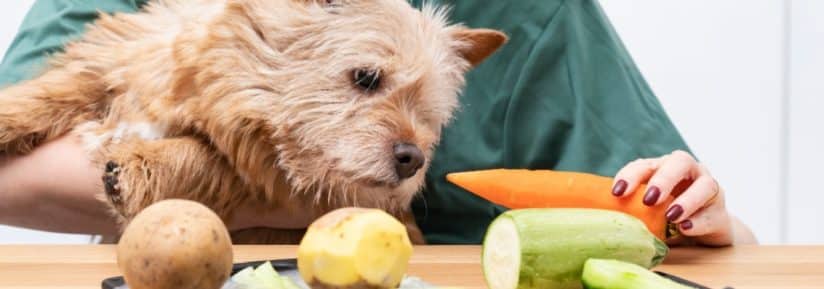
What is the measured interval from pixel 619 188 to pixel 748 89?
5.31 ft

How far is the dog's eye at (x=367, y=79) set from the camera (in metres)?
1.48

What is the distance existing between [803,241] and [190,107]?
209cm

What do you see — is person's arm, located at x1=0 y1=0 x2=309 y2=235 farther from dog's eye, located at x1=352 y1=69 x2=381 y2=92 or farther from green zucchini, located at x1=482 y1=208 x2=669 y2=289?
green zucchini, located at x1=482 y1=208 x2=669 y2=289

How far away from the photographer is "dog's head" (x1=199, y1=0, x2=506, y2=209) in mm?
1444

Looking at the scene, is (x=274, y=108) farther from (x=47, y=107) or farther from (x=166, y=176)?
(x=47, y=107)

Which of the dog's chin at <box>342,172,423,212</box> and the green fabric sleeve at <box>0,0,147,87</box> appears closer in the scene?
the dog's chin at <box>342,172,423,212</box>

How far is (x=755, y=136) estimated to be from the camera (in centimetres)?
290

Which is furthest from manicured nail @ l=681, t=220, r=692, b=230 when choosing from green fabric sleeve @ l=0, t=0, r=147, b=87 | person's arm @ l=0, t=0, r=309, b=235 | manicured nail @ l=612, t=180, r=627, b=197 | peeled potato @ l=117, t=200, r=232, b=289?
green fabric sleeve @ l=0, t=0, r=147, b=87

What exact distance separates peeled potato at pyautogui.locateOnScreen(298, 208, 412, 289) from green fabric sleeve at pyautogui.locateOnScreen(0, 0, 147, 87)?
1005 mm

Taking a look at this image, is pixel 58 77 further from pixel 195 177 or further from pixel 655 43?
pixel 655 43

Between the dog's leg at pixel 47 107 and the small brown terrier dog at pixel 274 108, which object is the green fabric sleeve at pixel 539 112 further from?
the dog's leg at pixel 47 107

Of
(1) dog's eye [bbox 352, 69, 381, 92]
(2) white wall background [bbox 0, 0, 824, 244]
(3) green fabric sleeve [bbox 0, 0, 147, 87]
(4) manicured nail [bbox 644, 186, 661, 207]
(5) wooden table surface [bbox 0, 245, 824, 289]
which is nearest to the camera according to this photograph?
(5) wooden table surface [bbox 0, 245, 824, 289]

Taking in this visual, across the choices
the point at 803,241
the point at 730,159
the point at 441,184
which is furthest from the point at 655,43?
the point at 441,184

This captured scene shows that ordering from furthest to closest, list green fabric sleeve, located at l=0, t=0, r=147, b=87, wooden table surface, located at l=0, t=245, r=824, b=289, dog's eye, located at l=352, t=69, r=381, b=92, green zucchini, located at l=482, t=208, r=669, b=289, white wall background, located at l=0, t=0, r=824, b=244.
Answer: white wall background, located at l=0, t=0, r=824, b=244, green fabric sleeve, located at l=0, t=0, r=147, b=87, dog's eye, located at l=352, t=69, r=381, b=92, wooden table surface, located at l=0, t=245, r=824, b=289, green zucchini, located at l=482, t=208, r=669, b=289
